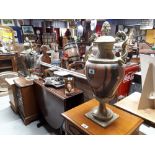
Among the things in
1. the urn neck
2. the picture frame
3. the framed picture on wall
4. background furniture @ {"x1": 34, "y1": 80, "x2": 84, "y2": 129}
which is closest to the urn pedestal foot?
the urn neck

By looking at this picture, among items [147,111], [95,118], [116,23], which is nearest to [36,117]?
[95,118]

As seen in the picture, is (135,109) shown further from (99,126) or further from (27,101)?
(27,101)

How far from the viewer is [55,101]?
1.66m

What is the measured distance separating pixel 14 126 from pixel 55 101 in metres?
1.00

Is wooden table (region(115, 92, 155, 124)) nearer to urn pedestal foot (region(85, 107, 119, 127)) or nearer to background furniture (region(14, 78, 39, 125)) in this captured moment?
urn pedestal foot (region(85, 107, 119, 127))

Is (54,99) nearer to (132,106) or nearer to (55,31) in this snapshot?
(132,106)


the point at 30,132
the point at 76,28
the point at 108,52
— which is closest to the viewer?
the point at 108,52

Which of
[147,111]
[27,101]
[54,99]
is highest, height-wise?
[147,111]

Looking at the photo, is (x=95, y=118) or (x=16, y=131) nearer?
(x=95, y=118)

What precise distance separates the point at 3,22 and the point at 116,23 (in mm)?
4408

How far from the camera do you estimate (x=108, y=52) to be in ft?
2.78

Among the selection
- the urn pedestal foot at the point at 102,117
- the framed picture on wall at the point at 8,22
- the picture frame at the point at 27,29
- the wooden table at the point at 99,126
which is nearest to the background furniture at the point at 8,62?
the picture frame at the point at 27,29

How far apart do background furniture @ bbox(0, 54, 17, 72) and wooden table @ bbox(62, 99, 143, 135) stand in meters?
3.47

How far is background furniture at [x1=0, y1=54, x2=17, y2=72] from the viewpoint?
3.95 metres
